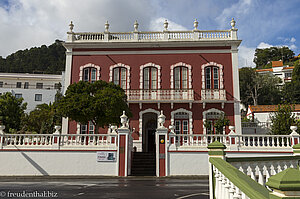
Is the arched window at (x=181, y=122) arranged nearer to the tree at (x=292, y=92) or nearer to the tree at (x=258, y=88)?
the tree at (x=258, y=88)

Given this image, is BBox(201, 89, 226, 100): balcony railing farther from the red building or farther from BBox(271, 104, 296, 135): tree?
BBox(271, 104, 296, 135): tree

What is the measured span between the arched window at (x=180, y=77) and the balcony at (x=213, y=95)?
1.72 meters

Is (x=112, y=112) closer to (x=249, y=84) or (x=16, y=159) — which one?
(x=16, y=159)

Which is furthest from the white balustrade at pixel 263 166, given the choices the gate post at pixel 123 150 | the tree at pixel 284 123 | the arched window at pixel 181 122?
the arched window at pixel 181 122

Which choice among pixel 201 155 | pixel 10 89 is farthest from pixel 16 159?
pixel 10 89

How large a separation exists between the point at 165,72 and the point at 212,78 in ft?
13.6

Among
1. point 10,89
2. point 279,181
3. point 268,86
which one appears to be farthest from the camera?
point 268,86

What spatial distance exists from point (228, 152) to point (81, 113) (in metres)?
9.16

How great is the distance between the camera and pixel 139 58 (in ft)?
69.8

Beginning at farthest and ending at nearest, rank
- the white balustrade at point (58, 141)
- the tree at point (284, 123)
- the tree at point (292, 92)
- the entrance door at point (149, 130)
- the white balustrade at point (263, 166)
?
1. the tree at point (292, 92)
2. the entrance door at point (149, 130)
3. the tree at point (284, 123)
4. the white balustrade at point (58, 141)
5. the white balustrade at point (263, 166)

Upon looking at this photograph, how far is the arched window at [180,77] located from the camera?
20.7 meters

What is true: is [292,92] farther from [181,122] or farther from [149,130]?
[149,130]

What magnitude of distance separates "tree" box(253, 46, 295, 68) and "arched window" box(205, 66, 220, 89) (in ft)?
200

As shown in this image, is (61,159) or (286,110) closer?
(61,159)
